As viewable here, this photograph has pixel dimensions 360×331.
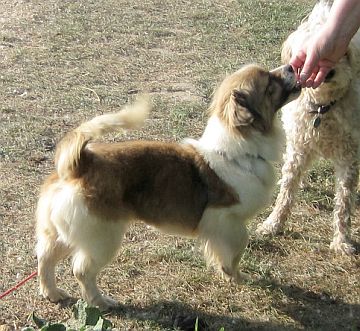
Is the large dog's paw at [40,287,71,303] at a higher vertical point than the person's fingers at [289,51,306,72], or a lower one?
lower

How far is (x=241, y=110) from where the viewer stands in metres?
3.66

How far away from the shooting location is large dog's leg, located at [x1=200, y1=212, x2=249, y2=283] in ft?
12.6

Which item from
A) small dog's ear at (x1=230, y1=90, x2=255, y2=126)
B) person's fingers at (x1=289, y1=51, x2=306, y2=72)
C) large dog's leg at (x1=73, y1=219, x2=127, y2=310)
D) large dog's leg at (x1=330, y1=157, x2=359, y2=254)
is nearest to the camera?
large dog's leg at (x1=73, y1=219, x2=127, y2=310)

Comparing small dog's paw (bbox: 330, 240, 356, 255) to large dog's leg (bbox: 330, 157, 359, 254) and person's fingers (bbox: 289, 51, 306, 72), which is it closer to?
large dog's leg (bbox: 330, 157, 359, 254)

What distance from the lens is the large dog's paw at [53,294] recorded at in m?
3.94

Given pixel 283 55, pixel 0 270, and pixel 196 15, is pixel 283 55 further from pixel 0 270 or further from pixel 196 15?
pixel 196 15

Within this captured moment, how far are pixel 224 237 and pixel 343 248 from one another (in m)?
1.15

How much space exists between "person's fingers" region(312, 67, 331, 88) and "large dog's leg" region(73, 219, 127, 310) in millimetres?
1368

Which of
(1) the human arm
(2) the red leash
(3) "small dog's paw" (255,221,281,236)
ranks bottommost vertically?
(2) the red leash

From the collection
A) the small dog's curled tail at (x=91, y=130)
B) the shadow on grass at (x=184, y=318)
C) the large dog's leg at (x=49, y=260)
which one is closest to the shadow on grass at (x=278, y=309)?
the shadow on grass at (x=184, y=318)

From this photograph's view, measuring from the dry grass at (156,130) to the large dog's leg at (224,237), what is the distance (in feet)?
0.88

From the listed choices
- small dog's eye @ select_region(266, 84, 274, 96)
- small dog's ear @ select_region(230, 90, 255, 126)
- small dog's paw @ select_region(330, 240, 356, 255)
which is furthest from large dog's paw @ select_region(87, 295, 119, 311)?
small dog's paw @ select_region(330, 240, 356, 255)

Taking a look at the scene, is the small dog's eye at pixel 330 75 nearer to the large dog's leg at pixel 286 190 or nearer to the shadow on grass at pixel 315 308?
the large dog's leg at pixel 286 190

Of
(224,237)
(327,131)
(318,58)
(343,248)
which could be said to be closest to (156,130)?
(327,131)
